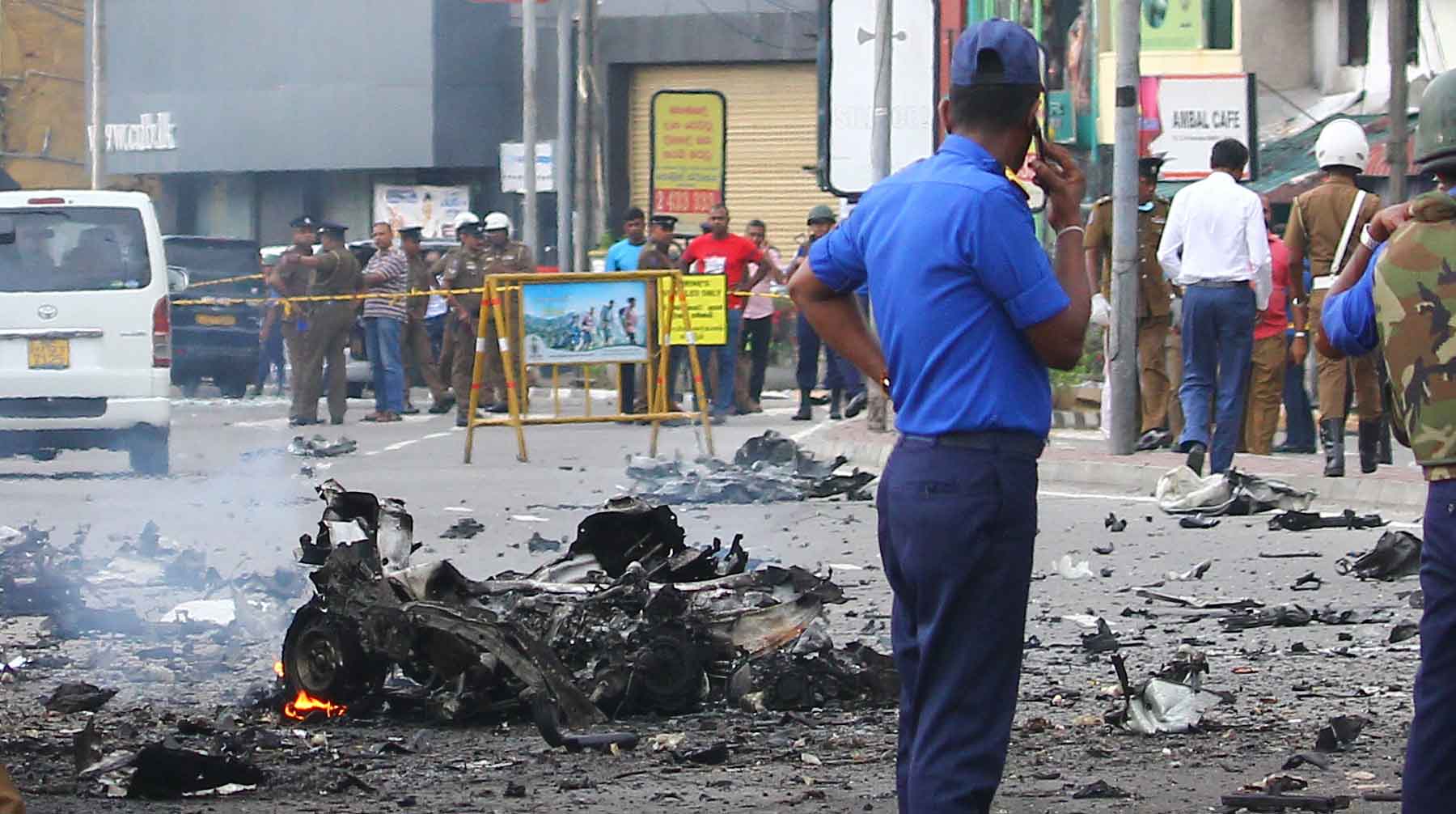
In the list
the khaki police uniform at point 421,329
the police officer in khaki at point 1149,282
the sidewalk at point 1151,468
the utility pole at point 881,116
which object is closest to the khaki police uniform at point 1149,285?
the police officer in khaki at point 1149,282

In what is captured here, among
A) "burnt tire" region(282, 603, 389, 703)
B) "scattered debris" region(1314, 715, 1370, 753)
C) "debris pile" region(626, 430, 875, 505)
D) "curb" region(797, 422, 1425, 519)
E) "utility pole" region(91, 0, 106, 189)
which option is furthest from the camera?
"utility pole" region(91, 0, 106, 189)

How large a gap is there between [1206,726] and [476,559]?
5376 mm

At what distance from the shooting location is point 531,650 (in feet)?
22.3

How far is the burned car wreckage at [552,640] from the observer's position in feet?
22.5

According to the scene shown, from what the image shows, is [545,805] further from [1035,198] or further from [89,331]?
[1035,198]

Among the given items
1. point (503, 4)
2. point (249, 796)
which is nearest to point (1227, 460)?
point (249, 796)

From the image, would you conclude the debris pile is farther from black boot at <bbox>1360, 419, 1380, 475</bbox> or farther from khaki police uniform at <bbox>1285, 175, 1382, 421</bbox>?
black boot at <bbox>1360, 419, 1380, 475</bbox>

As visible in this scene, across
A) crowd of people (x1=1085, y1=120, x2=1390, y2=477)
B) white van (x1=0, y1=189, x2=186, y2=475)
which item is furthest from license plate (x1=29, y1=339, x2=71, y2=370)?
crowd of people (x1=1085, y1=120, x2=1390, y2=477)

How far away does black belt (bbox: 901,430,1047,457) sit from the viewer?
4285 millimetres

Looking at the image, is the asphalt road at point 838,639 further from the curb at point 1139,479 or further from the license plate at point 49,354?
the license plate at point 49,354

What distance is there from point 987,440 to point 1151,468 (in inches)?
426

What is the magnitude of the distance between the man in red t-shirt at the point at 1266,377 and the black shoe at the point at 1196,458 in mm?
1911

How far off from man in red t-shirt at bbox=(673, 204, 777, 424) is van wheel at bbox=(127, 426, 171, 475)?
707 cm

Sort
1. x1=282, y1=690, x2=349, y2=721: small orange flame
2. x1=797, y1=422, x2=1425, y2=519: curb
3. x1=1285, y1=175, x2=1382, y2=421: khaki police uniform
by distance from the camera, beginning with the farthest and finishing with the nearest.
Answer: x1=1285, y1=175, x2=1382, y2=421: khaki police uniform
x1=797, y1=422, x2=1425, y2=519: curb
x1=282, y1=690, x2=349, y2=721: small orange flame
